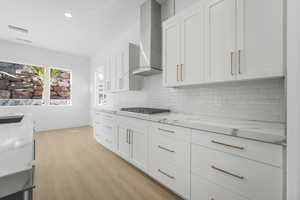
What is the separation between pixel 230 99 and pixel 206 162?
85cm

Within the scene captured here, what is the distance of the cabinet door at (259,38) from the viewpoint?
1.02 m

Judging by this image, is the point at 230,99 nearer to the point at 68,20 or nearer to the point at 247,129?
the point at 247,129

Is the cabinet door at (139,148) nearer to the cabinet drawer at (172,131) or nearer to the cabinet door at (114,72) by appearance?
the cabinet drawer at (172,131)

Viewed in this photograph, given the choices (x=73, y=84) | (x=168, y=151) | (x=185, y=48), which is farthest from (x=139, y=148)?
(x=73, y=84)

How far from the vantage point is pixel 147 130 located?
1.90 m

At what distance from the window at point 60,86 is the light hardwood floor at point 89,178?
2.62m

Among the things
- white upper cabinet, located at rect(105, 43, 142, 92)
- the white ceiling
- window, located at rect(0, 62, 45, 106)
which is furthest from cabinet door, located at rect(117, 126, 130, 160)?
window, located at rect(0, 62, 45, 106)

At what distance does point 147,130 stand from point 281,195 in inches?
55.0

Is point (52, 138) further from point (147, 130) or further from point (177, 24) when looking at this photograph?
point (177, 24)

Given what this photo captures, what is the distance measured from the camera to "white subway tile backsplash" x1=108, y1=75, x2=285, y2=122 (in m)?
1.32

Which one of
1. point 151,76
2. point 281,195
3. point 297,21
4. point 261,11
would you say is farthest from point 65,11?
point 281,195

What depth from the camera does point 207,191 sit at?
122 centimetres

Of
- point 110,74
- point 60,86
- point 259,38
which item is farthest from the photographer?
point 60,86

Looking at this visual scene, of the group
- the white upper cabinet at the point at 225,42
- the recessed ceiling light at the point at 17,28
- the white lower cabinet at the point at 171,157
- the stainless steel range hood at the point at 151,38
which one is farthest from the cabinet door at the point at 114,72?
the recessed ceiling light at the point at 17,28
